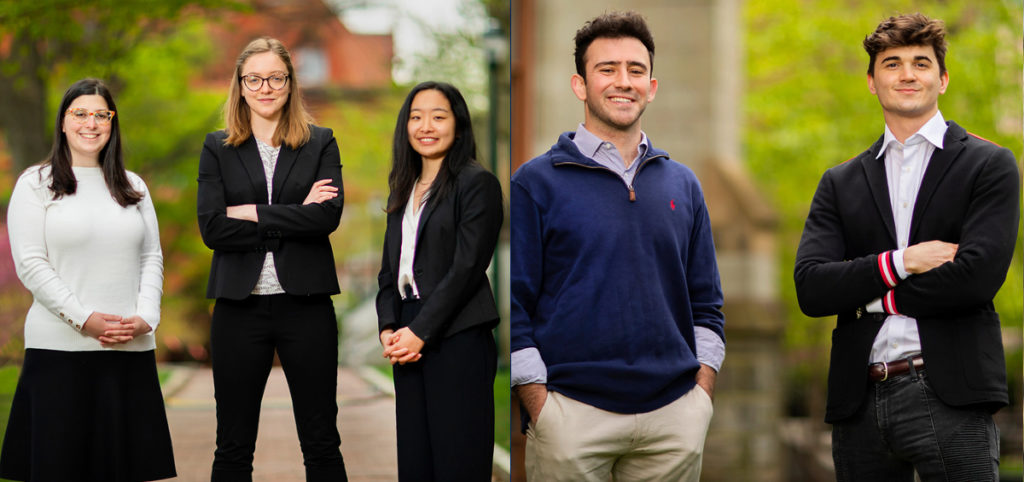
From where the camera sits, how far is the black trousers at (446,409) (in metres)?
3.93

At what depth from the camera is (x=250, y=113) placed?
163 inches

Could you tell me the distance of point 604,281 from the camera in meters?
3.88

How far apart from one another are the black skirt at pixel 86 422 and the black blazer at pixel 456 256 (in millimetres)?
1082

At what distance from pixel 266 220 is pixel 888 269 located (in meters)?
2.31

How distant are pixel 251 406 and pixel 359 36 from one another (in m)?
3.95

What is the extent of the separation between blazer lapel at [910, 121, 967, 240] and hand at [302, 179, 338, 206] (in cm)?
220

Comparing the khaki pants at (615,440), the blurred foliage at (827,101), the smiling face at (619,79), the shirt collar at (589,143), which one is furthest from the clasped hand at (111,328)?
the blurred foliage at (827,101)

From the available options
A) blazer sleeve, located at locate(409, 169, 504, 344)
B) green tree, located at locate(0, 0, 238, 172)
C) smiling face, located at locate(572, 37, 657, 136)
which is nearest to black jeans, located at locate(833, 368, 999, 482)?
smiling face, located at locate(572, 37, 657, 136)

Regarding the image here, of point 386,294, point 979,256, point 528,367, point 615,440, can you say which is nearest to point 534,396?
point 528,367

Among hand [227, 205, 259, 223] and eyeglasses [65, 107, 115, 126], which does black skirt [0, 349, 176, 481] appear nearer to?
hand [227, 205, 259, 223]

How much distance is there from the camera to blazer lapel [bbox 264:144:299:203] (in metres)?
4.07

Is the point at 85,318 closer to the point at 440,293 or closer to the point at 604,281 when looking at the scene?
the point at 440,293

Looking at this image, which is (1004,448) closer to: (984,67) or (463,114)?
(984,67)

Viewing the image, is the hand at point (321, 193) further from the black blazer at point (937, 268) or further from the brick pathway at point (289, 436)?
the black blazer at point (937, 268)
